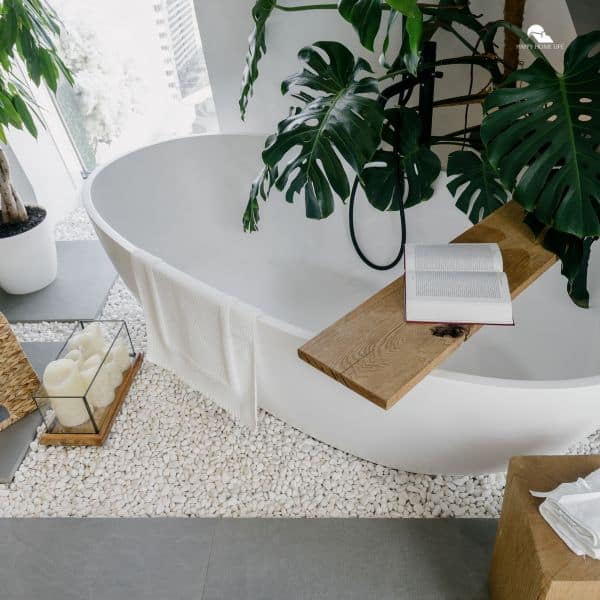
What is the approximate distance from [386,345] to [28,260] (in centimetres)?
204

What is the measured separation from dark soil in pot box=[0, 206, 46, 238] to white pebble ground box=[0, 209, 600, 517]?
1.07 meters

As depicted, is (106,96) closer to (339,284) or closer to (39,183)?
(39,183)

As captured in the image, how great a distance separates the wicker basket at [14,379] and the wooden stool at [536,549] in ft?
5.53

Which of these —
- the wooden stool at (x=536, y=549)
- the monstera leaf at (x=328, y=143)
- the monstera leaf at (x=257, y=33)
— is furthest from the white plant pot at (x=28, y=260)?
the wooden stool at (x=536, y=549)

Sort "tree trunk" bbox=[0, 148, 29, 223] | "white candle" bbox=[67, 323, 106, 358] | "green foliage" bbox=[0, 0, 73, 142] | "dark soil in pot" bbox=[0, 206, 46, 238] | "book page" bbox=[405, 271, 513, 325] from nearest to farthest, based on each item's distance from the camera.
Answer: "book page" bbox=[405, 271, 513, 325] → "green foliage" bbox=[0, 0, 73, 142] → "white candle" bbox=[67, 323, 106, 358] → "tree trunk" bbox=[0, 148, 29, 223] → "dark soil in pot" bbox=[0, 206, 46, 238]

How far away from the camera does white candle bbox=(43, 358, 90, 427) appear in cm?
201

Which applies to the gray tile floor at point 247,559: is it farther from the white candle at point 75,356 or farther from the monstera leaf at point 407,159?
the monstera leaf at point 407,159

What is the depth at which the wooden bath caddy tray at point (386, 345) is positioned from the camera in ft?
4.16

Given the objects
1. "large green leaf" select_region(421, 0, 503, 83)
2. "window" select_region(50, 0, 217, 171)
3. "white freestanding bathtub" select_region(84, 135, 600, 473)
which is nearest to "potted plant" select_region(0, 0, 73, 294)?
"white freestanding bathtub" select_region(84, 135, 600, 473)

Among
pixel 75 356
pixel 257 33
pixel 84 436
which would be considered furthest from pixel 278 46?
pixel 84 436

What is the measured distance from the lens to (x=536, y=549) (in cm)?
120

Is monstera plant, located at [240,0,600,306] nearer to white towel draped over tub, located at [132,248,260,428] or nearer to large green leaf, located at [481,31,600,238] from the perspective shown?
large green leaf, located at [481,31,600,238]

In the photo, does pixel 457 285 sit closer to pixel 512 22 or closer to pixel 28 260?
pixel 512 22

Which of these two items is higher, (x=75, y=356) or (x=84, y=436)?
(x=75, y=356)
